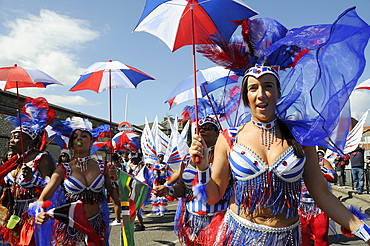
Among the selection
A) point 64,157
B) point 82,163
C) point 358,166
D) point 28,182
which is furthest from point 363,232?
point 358,166

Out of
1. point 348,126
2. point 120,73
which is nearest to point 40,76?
point 120,73

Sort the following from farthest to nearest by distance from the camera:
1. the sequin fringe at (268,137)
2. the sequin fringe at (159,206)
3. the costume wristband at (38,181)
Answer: the sequin fringe at (159,206), the costume wristband at (38,181), the sequin fringe at (268,137)

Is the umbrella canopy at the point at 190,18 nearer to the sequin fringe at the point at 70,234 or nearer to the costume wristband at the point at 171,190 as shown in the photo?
the costume wristband at the point at 171,190

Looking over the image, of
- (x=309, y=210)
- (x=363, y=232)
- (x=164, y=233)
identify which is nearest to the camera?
(x=363, y=232)

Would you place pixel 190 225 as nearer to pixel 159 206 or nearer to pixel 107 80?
pixel 107 80

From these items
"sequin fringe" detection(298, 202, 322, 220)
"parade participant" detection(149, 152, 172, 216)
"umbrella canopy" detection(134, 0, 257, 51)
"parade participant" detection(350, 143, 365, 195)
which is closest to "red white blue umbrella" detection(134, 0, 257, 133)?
"umbrella canopy" detection(134, 0, 257, 51)

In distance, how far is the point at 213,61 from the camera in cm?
281

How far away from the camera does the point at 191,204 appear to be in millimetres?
3984

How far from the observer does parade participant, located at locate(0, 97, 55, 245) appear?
477 centimetres

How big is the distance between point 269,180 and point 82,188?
2.47m

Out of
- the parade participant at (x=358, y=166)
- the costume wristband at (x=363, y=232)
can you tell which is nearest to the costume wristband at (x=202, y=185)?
the costume wristband at (x=363, y=232)

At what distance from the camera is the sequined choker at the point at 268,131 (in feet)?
7.98

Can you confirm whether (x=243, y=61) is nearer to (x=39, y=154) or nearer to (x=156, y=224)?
(x=39, y=154)

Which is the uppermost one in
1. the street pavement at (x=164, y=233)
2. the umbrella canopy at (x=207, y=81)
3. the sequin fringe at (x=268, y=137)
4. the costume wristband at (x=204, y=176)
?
the umbrella canopy at (x=207, y=81)
